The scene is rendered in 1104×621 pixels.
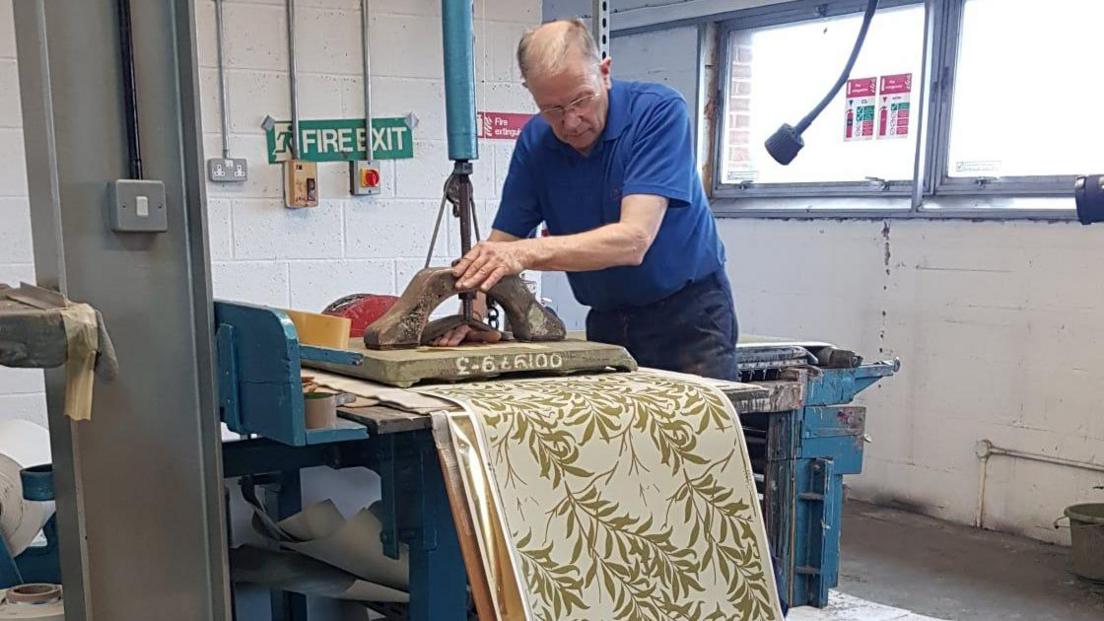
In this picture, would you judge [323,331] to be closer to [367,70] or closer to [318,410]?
[318,410]

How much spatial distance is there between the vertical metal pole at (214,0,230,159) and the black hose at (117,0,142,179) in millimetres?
1613

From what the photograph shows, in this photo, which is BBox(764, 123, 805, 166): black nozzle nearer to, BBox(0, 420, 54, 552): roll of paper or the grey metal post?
the grey metal post

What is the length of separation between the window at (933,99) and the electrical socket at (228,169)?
224 centimetres

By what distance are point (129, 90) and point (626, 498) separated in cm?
86

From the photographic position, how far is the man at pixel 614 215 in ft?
5.83

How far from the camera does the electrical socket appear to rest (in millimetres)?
2891

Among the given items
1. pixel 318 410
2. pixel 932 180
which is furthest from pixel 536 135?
pixel 932 180

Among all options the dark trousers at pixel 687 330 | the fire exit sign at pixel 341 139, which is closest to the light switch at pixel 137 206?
the dark trousers at pixel 687 330

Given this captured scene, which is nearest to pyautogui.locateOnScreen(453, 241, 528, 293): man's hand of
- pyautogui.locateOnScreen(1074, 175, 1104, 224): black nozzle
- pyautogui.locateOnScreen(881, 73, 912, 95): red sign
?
pyautogui.locateOnScreen(1074, 175, 1104, 224): black nozzle

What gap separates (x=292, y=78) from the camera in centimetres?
297

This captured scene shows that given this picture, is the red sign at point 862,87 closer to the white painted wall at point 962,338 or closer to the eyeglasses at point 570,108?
the white painted wall at point 962,338

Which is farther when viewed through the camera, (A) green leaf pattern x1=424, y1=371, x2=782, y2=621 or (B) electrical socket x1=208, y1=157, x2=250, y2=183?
(B) electrical socket x1=208, y1=157, x2=250, y2=183

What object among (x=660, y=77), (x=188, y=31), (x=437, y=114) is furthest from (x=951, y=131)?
(x=188, y=31)

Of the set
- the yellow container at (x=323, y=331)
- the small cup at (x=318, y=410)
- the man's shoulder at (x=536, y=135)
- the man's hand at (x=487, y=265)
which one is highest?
the man's shoulder at (x=536, y=135)
